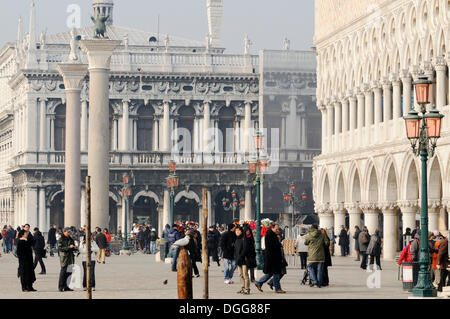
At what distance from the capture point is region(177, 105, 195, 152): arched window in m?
91.5

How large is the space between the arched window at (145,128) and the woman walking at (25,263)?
58.8 meters

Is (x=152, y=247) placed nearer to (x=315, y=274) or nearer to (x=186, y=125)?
(x=186, y=125)

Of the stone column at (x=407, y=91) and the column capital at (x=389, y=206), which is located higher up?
the stone column at (x=407, y=91)

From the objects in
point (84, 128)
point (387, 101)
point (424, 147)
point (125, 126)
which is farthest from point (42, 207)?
point (424, 147)

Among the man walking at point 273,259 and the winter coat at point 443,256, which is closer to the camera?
the winter coat at point 443,256

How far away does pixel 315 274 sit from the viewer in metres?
32.9

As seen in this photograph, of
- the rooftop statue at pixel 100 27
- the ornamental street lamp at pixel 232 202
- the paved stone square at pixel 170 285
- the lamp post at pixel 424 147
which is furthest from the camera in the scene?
the ornamental street lamp at pixel 232 202

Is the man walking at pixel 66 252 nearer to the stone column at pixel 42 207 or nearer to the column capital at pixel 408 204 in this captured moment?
the column capital at pixel 408 204

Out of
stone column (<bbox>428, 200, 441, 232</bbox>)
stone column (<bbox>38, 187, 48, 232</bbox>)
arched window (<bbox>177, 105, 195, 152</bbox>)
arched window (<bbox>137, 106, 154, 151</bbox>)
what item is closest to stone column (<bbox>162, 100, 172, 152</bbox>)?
arched window (<bbox>177, 105, 195, 152</bbox>)

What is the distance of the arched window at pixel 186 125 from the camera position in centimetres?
9150

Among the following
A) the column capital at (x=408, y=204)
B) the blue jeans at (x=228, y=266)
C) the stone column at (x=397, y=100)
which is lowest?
the blue jeans at (x=228, y=266)

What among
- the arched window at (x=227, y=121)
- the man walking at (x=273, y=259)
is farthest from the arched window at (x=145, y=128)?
the man walking at (x=273, y=259)

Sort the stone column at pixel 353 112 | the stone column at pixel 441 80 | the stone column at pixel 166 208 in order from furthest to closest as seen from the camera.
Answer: the stone column at pixel 166 208, the stone column at pixel 353 112, the stone column at pixel 441 80

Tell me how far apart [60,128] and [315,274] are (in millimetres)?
58648
